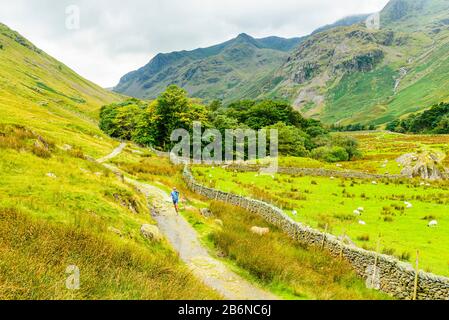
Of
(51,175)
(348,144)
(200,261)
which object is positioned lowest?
(200,261)

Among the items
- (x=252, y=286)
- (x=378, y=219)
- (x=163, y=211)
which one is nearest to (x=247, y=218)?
(x=163, y=211)

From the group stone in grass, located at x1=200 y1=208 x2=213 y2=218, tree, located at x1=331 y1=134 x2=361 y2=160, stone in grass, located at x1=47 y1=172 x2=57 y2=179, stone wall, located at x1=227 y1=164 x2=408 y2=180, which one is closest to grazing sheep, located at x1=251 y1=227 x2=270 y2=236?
stone in grass, located at x1=200 y1=208 x2=213 y2=218

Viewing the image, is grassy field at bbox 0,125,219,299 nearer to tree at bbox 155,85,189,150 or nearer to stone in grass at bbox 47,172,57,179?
stone in grass at bbox 47,172,57,179

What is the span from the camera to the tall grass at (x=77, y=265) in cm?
794

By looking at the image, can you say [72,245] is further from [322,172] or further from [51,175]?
[322,172]

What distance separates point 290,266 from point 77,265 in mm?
9336

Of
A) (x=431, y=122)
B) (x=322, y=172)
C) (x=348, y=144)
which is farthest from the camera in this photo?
(x=431, y=122)

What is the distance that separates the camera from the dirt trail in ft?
40.8

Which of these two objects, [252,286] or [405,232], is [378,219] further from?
[252,286]

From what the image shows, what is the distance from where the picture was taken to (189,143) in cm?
7044

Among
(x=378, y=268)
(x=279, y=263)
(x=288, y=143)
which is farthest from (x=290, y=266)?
(x=288, y=143)

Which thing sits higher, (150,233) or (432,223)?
(150,233)

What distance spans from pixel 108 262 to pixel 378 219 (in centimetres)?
2123

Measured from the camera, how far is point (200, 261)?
15.4m
